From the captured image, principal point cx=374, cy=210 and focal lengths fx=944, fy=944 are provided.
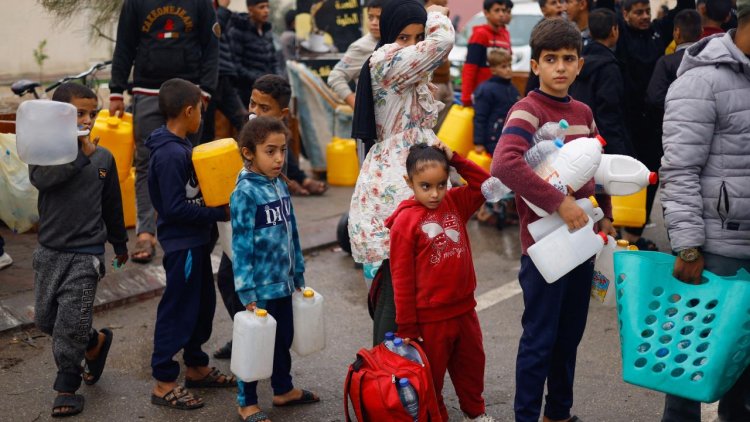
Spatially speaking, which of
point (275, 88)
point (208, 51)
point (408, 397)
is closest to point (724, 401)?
point (408, 397)

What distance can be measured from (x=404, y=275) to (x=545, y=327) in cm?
63

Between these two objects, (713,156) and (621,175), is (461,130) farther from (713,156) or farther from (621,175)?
(713,156)

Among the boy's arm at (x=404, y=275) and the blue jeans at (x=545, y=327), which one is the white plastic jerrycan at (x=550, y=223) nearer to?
the blue jeans at (x=545, y=327)

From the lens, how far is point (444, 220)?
13.2ft

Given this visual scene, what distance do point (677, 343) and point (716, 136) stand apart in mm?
824

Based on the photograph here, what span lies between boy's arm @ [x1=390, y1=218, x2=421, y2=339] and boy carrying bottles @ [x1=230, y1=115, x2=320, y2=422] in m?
0.62

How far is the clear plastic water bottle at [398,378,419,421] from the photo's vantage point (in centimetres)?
391

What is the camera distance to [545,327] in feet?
12.9

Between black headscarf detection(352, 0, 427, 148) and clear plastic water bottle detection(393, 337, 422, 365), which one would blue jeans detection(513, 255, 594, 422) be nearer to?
clear plastic water bottle detection(393, 337, 422, 365)

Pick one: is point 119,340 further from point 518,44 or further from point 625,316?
point 518,44

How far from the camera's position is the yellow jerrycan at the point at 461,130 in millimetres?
8680

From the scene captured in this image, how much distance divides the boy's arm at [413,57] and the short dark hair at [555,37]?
24.3 inches

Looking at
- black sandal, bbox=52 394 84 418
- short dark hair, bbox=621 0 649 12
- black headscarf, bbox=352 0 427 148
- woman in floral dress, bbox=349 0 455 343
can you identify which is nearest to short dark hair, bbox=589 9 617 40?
short dark hair, bbox=621 0 649 12

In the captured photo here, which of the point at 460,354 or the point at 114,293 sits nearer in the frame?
the point at 460,354
